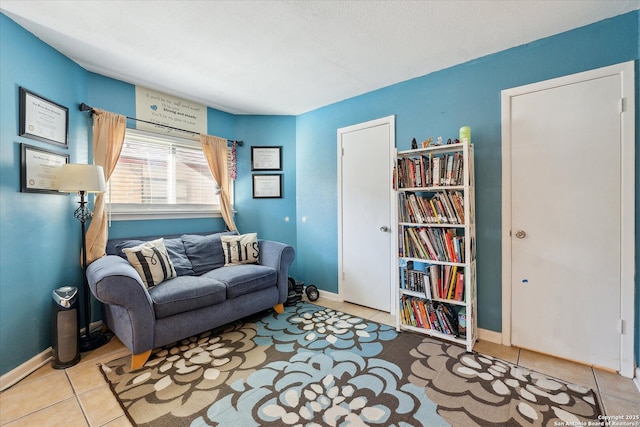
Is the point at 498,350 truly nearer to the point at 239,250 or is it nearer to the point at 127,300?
the point at 239,250

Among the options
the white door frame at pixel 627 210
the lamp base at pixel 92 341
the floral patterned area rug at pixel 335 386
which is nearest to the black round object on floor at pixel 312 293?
the floral patterned area rug at pixel 335 386

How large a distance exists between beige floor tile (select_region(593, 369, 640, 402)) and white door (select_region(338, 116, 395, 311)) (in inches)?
60.0

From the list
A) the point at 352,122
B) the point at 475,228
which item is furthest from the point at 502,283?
the point at 352,122

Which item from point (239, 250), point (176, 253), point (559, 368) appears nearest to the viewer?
point (559, 368)

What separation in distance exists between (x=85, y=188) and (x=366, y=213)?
8.23 feet

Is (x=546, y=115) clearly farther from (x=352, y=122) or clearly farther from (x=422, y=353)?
(x=422, y=353)

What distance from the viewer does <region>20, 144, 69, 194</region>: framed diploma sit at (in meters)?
1.89

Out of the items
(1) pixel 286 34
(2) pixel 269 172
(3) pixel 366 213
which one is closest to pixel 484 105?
(3) pixel 366 213

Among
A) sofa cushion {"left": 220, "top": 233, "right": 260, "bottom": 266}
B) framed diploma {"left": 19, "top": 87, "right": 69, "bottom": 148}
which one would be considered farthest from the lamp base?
framed diploma {"left": 19, "top": 87, "right": 69, "bottom": 148}

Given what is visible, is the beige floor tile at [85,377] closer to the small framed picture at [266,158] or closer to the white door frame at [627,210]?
the small framed picture at [266,158]

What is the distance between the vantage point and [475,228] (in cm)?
232

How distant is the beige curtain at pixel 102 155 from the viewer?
237 centimetres

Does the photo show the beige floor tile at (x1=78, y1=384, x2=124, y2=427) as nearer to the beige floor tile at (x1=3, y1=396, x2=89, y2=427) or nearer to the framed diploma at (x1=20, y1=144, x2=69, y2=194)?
the beige floor tile at (x1=3, y1=396, x2=89, y2=427)

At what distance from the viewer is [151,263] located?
2.29m
